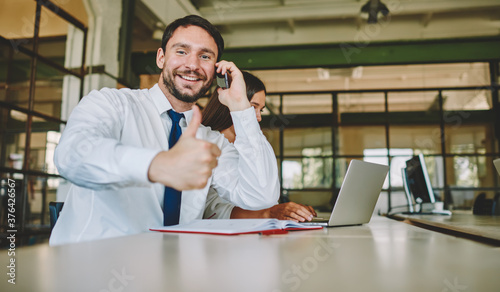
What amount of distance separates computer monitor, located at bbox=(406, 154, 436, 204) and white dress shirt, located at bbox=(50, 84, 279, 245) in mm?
1880

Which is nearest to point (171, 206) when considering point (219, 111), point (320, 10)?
point (219, 111)

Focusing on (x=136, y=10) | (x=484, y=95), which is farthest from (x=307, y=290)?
(x=484, y=95)

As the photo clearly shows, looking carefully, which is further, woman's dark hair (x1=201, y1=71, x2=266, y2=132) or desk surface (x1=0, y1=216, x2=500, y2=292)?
woman's dark hair (x1=201, y1=71, x2=266, y2=132)

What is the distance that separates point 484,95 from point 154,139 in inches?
289

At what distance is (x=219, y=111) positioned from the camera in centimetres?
238

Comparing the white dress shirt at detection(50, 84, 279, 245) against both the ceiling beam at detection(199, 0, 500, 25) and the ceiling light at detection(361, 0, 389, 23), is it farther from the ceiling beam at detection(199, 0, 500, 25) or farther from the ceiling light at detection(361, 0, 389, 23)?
the ceiling beam at detection(199, 0, 500, 25)

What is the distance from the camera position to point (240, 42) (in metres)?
6.71

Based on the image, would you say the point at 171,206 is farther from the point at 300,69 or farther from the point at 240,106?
the point at 300,69

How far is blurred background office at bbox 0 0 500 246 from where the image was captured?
387cm

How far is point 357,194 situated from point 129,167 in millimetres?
961

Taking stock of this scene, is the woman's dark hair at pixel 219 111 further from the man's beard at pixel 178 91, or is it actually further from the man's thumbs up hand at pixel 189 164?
the man's thumbs up hand at pixel 189 164

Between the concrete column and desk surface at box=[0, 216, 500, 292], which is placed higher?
the concrete column

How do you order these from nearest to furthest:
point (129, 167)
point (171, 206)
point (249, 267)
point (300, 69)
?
point (249, 267) < point (129, 167) < point (171, 206) < point (300, 69)

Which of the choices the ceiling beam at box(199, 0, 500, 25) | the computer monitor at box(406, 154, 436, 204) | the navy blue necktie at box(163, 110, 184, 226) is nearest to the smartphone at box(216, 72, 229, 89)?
the navy blue necktie at box(163, 110, 184, 226)
